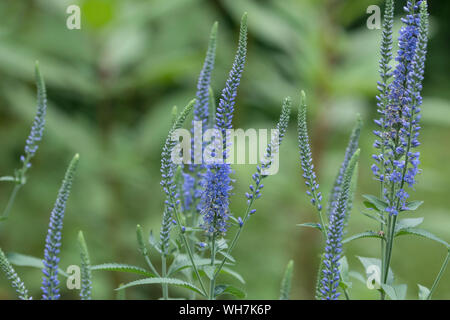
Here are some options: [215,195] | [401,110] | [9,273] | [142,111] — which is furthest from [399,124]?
[142,111]

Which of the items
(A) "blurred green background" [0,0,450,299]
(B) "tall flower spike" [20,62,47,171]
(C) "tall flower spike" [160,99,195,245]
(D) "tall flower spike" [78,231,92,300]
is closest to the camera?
(C) "tall flower spike" [160,99,195,245]

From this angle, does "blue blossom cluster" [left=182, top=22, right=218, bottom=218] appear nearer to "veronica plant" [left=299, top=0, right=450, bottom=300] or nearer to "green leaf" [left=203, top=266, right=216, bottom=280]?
"green leaf" [left=203, top=266, right=216, bottom=280]

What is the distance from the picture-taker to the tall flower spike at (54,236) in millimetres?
990

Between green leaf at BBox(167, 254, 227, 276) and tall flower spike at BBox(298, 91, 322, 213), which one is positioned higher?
tall flower spike at BBox(298, 91, 322, 213)

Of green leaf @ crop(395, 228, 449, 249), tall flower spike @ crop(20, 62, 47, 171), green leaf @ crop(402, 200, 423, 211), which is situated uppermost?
tall flower spike @ crop(20, 62, 47, 171)

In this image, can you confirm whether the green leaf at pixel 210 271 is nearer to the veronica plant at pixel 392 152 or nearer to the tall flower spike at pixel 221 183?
the tall flower spike at pixel 221 183

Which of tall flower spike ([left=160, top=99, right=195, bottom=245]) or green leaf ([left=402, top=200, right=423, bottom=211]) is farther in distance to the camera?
green leaf ([left=402, top=200, right=423, bottom=211])

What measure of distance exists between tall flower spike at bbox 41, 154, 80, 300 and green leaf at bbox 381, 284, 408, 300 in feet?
1.94

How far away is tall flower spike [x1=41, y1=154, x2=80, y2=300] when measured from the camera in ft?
3.25

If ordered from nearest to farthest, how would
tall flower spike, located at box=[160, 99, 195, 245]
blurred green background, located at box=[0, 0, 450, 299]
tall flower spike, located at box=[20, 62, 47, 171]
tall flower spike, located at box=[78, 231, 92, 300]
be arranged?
tall flower spike, located at box=[160, 99, 195, 245]
tall flower spike, located at box=[78, 231, 92, 300]
tall flower spike, located at box=[20, 62, 47, 171]
blurred green background, located at box=[0, 0, 450, 299]

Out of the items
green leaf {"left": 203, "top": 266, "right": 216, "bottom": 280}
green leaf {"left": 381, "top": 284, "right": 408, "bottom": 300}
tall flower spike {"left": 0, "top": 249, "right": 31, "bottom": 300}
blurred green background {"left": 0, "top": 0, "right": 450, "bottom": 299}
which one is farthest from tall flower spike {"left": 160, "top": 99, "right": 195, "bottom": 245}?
blurred green background {"left": 0, "top": 0, "right": 450, "bottom": 299}

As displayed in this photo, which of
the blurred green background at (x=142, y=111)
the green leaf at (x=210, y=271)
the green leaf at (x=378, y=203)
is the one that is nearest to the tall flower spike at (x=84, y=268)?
the green leaf at (x=210, y=271)

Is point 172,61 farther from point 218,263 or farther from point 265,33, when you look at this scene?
point 218,263

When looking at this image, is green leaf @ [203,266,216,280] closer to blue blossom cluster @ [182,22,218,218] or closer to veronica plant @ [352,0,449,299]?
blue blossom cluster @ [182,22,218,218]
